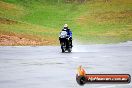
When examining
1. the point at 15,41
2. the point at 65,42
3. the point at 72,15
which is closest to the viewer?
the point at 65,42

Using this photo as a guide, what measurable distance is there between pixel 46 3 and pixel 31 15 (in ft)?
44.1

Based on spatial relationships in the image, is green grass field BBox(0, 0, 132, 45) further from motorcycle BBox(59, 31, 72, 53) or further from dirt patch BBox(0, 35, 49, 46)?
motorcycle BBox(59, 31, 72, 53)

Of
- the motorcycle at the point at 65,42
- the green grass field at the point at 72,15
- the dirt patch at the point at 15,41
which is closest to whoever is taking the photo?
the motorcycle at the point at 65,42

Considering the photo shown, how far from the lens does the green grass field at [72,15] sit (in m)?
73.4

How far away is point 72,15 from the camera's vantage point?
292ft

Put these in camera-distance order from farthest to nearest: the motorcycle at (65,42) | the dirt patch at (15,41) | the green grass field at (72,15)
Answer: the green grass field at (72,15), the dirt patch at (15,41), the motorcycle at (65,42)

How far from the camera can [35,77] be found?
1723 cm

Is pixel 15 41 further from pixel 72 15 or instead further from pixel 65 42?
pixel 72 15

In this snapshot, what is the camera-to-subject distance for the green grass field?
7344 centimetres

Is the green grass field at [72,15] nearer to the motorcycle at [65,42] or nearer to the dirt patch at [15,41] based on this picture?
the dirt patch at [15,41]

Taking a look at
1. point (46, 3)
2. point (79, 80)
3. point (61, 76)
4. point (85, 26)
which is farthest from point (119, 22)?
point (79, 80)

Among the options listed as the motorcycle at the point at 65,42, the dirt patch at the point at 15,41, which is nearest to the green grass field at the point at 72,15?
the dirt patch at the point at 15,41

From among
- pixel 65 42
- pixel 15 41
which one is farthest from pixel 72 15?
pixel 65 42

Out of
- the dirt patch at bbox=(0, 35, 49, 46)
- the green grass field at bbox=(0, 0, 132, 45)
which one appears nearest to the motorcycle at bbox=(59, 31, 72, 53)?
the dirt patch at bbox=(0, 35, 49, 46)
